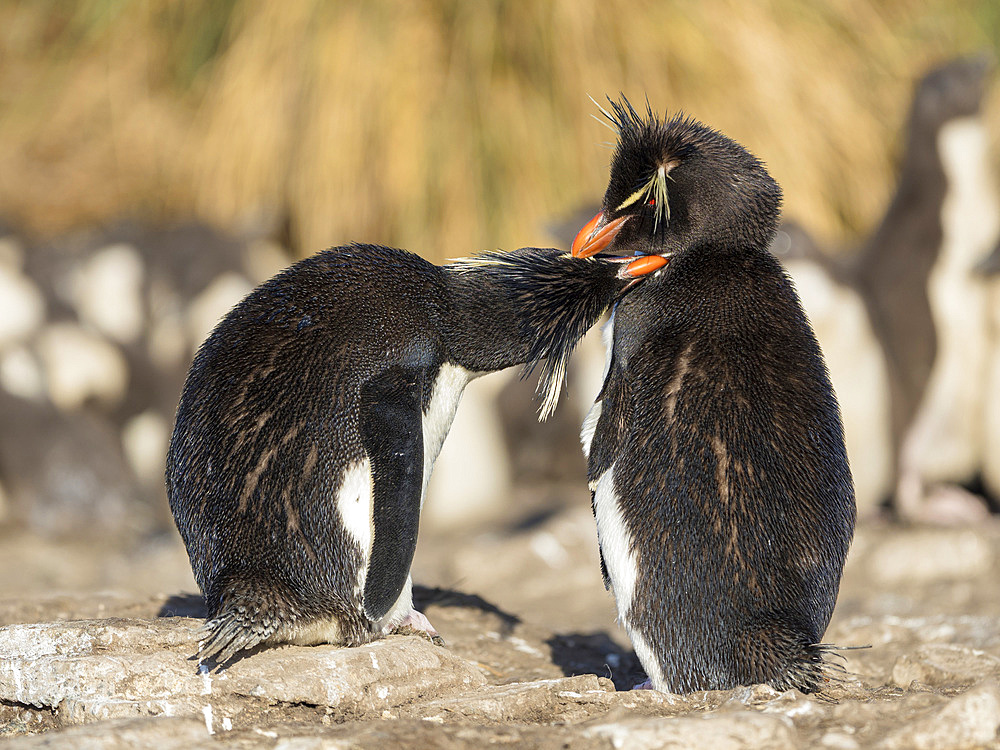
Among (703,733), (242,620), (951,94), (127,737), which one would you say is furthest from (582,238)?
(951,94)

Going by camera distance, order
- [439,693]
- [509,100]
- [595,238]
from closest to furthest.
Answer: [439,693] < [595,238] < [509,100]

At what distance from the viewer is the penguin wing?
7.94 ft

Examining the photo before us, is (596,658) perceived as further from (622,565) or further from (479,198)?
(479,198)

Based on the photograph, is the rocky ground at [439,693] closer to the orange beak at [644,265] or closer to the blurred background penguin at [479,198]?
the orange beak at [644,265]

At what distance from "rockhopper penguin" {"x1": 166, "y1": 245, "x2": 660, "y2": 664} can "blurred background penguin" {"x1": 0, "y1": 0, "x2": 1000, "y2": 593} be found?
10.2 feet

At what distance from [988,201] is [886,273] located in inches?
27.8

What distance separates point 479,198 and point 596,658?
542 cm

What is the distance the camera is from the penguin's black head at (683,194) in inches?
100

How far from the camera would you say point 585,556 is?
552cm

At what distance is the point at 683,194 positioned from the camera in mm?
2557

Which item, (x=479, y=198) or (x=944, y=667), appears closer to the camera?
(x=944, y=667)

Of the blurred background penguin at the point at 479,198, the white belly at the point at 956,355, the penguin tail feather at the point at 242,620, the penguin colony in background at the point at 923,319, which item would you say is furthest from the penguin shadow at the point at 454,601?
the white belly at the point at 956,355

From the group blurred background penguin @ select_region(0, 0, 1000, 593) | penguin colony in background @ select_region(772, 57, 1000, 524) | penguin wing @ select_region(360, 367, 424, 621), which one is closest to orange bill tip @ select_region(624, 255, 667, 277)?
penguin wing @ select_region(360, 367, 424, 621)

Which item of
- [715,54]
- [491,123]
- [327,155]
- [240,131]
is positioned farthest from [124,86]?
[715,54]
